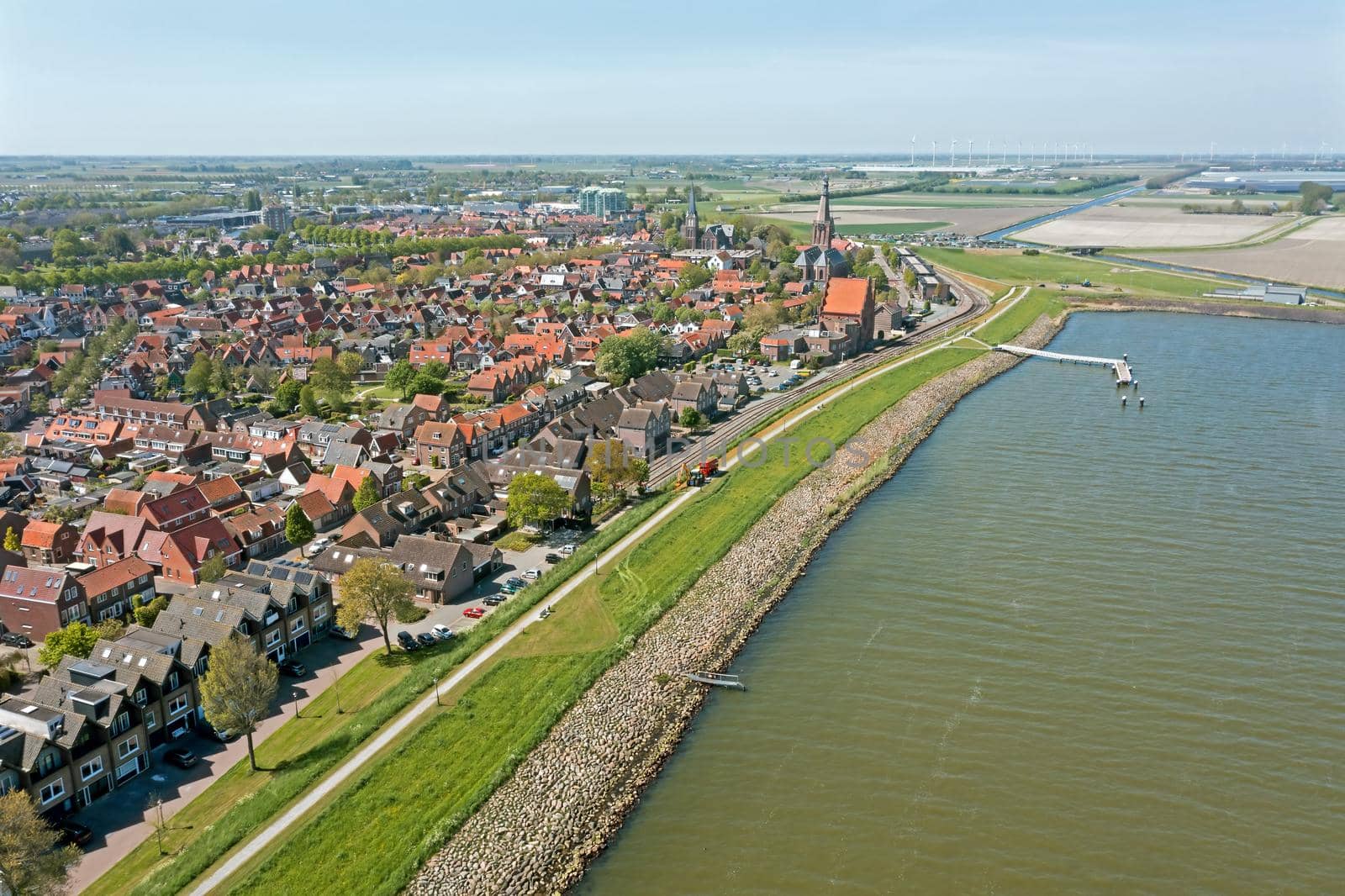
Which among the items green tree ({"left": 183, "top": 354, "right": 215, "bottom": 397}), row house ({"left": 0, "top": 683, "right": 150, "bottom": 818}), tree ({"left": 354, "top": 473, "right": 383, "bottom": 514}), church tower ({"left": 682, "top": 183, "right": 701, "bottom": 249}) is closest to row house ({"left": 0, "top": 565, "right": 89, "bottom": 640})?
row house ({"left": 0, "top": 683, "right": 150, "bottom": 818})

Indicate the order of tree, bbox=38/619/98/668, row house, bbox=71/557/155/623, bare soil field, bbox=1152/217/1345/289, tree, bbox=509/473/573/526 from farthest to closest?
bare soil field, bbox=1152/217/1345/289, tree, bbox=509/473/573/526, row house, bbox=71/557/155/623, tree, bbox=38/619/98/668

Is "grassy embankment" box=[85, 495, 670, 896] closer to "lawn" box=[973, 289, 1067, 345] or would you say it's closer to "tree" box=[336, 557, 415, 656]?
"tree" box=[336, 557, 415, 656]

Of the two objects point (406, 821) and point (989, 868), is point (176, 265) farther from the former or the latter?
point (989, 868)

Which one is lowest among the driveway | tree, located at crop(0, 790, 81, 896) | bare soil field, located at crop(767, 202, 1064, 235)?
the driveway

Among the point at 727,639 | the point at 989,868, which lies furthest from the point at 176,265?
the point at 989,868

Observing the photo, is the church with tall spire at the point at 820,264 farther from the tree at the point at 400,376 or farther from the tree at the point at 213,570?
the tree at the point at 213,570

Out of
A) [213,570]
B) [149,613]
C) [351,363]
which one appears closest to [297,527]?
[213,570]
